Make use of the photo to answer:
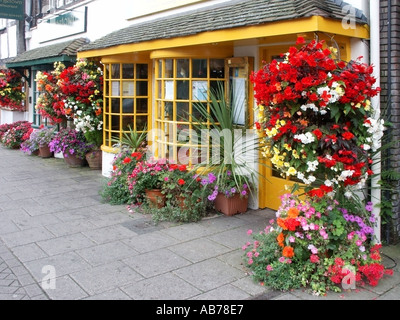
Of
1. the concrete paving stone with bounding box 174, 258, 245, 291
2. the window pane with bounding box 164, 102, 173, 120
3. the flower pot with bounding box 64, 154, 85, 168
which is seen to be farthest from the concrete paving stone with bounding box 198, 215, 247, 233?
the flower pot with bounding box 64, 154, 85, 168

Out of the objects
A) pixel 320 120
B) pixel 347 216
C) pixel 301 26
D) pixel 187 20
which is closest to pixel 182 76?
pixel 187 20

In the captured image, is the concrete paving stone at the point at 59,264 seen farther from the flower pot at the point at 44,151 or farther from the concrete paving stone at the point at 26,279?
the flower pot at the point at 44,151

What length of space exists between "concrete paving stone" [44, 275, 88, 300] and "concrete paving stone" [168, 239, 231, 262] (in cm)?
126

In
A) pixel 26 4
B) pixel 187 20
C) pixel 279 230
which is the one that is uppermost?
pixel 26 4

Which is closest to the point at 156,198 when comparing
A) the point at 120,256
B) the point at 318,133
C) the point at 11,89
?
the point at 120,256

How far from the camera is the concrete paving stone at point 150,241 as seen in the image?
209 inches

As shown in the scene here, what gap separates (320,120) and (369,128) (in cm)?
46

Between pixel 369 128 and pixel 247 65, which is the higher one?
pixel 247 65

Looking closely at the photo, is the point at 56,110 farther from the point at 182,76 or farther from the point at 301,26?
the point at 301,26

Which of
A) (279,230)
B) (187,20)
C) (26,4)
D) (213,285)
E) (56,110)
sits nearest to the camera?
(213,285)

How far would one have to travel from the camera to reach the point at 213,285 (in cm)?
426

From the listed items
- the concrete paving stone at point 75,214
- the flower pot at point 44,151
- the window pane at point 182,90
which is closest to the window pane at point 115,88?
the window pane at point 182,90

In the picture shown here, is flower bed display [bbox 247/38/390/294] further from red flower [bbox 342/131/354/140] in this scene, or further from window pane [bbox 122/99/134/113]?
window pane [bbox 122/99/134/113]

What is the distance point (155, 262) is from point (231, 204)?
2012 millimetres
